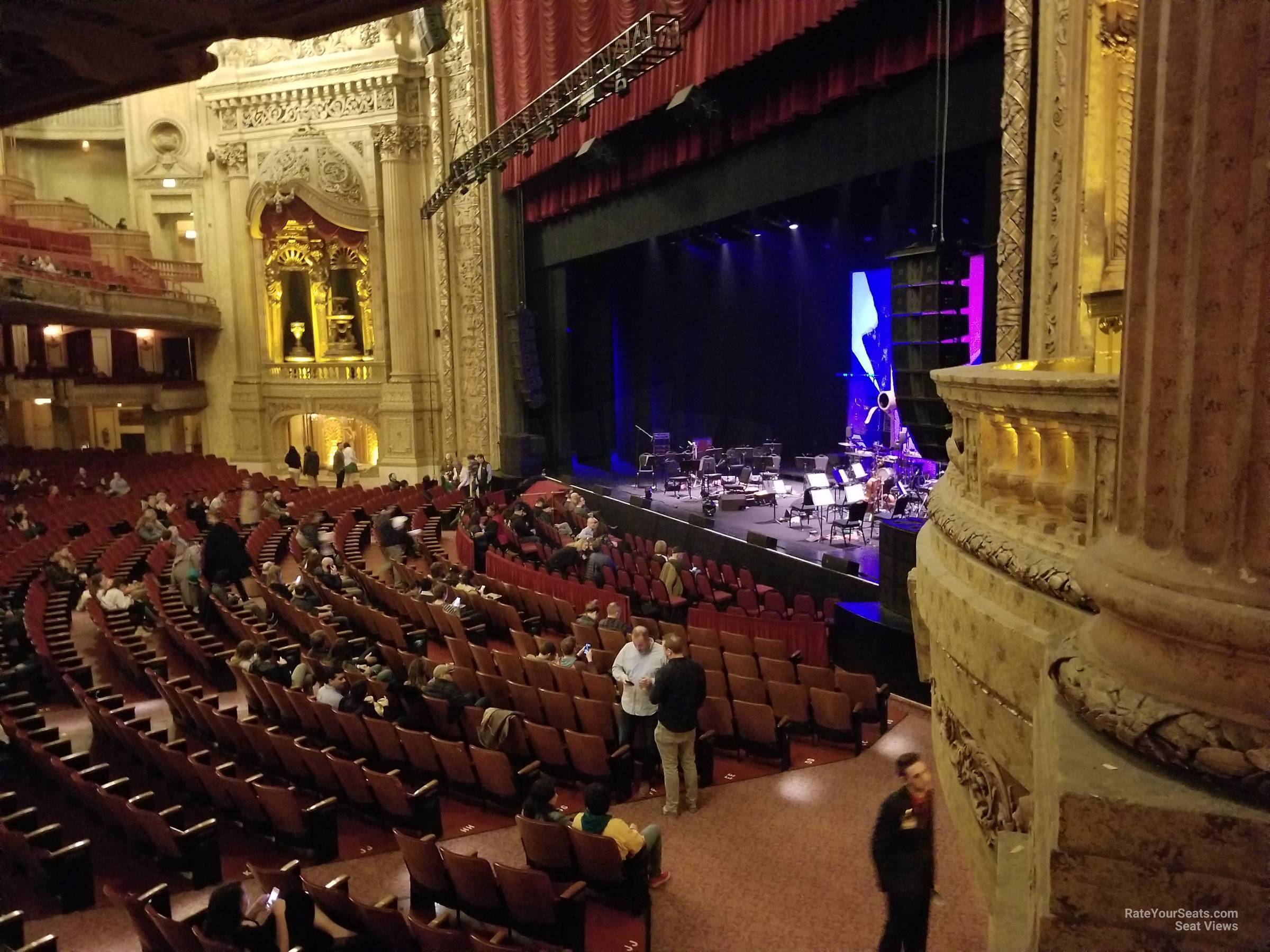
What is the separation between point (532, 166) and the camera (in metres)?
16.6

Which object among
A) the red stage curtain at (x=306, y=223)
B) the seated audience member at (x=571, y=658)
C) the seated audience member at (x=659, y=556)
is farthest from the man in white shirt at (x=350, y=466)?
the seated audience member at (x=571, y=658)

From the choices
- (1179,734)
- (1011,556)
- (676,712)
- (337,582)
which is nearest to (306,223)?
(337,582)

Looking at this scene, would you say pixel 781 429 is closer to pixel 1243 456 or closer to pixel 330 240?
pixel 330 240

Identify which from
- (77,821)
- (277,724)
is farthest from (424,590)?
(77,821)

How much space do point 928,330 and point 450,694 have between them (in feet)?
16.2

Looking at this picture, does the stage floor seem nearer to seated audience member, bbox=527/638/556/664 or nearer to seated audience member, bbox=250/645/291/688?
seated audience member, bbox=527/638/556/664

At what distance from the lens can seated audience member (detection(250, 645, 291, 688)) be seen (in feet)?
23.1

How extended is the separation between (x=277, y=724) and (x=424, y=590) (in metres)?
3.21

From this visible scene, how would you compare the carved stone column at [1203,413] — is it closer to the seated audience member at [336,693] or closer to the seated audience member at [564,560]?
the seated audience member at [336,693]

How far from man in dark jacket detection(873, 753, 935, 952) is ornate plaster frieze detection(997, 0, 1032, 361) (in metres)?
4.71

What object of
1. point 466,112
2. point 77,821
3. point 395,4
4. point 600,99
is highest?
point 466,112

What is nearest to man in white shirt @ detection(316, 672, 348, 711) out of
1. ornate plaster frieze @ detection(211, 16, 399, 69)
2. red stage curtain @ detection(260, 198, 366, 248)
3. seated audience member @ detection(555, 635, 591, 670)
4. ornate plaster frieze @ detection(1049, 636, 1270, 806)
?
seated audience member @ detection(555, 635, 591, 670)

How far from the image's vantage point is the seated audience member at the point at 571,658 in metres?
7.00

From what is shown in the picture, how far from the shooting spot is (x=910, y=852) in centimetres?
360
